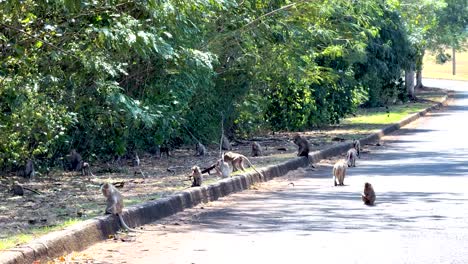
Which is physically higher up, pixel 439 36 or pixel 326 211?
pixel 439 36

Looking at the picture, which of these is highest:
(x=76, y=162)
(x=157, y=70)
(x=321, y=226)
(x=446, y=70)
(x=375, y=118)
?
(x=446, y=70)

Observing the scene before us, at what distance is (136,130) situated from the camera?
19938 millimetres

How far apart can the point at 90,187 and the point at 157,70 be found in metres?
3.39

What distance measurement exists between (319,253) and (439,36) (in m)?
60.8

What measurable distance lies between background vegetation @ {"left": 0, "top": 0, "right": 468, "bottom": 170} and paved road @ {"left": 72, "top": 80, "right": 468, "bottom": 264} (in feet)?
7.09

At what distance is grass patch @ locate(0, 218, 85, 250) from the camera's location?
997 cm

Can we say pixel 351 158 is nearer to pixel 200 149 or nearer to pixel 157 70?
pixel 200 149

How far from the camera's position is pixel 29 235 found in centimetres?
1060

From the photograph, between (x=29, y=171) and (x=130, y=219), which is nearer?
(x=130, y=219)

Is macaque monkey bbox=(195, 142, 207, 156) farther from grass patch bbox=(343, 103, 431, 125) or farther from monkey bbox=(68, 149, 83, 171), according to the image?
grass patch bbox=(343, 103, 431, 125)

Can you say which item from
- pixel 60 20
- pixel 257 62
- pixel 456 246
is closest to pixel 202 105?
pixel 257 62

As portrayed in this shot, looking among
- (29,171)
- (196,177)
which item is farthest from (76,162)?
(196,177)

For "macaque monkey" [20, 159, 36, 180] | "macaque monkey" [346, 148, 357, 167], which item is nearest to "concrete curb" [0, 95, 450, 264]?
"macaque monkey" [346, 148, 357, 167]

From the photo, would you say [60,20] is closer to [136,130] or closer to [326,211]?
[326,211]
